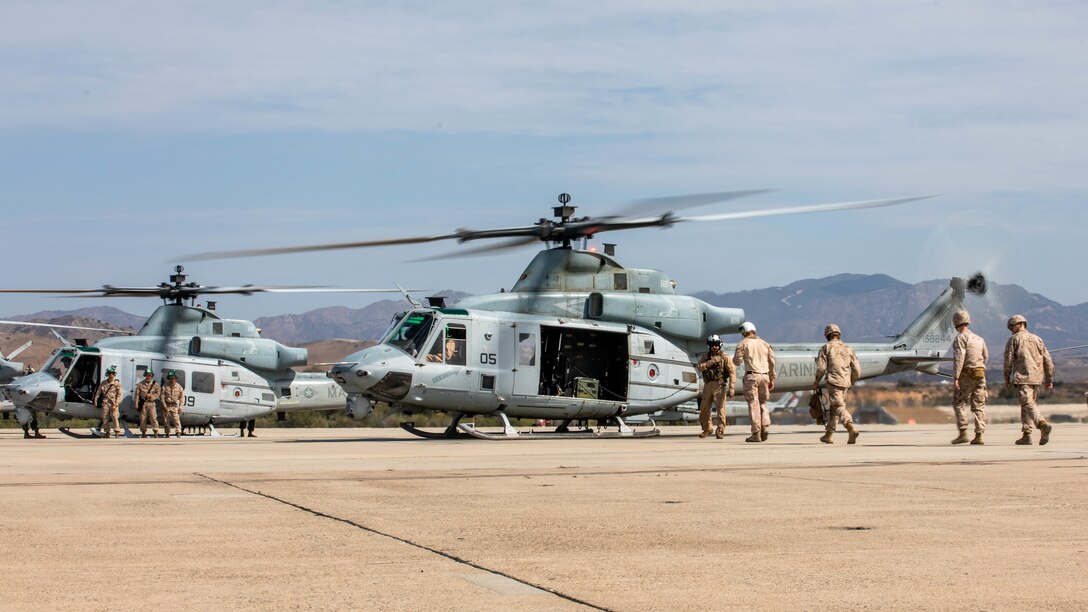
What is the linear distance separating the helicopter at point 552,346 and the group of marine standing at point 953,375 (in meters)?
2.20

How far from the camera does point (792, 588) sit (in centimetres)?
516

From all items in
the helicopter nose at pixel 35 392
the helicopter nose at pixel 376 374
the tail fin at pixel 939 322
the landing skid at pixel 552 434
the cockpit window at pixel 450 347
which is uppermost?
the tail fin at pixel 939 322

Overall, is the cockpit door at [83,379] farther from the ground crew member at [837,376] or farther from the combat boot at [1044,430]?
the combat boot at [1044,430]

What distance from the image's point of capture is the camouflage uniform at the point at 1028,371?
15875mm

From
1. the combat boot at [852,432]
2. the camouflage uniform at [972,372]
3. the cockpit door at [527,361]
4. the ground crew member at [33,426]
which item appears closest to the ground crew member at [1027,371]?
the camouflage uniform at [972,372]

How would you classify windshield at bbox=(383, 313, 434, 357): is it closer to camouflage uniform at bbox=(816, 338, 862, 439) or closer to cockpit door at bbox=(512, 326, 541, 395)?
cockpit door at bbox=(512, 326, 541, 395)

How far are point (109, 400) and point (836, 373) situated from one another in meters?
16.8

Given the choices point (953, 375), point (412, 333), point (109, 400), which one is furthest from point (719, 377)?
point (109, 400)

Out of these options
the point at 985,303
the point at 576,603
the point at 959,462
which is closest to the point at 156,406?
the point at 985,303

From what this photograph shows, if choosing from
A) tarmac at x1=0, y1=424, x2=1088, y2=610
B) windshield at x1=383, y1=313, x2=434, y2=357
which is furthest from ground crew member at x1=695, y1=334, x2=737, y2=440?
tarmac at x1=0, y1=424, x2=1088, y2=610

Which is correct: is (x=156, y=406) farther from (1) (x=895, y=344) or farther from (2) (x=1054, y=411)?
(2) (x=1054, y=411)

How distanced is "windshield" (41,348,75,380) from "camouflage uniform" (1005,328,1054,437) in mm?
20564

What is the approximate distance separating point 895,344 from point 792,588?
23.3 metres

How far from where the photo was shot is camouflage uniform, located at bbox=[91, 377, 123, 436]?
2752cm
